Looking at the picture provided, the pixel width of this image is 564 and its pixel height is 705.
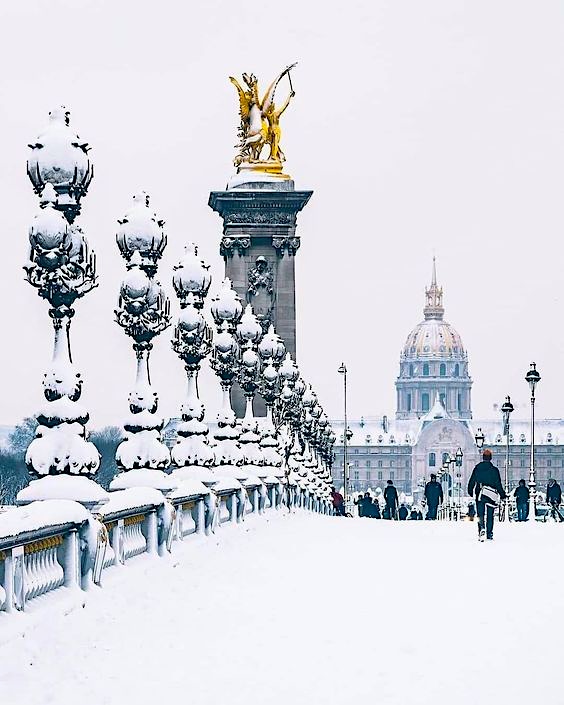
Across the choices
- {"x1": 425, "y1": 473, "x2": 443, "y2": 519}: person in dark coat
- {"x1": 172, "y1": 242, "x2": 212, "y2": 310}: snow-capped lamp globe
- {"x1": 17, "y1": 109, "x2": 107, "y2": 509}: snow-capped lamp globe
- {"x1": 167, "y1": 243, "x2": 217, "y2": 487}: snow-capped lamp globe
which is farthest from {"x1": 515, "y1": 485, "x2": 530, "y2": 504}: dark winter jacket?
{"x1": 17, "y1": 109, "x2": 107, "y2": 509}: snow-capped lamp globe

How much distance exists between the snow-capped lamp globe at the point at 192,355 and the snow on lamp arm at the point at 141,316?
6917mm

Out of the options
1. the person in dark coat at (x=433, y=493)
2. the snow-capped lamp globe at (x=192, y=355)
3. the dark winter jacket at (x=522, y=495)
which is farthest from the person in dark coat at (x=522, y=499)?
the snow-capped lamp globe at (x=192, y=355)

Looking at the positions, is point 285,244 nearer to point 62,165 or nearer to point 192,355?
point 192,355

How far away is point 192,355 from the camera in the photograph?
110 feet

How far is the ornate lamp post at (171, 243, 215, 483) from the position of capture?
32.5 metres

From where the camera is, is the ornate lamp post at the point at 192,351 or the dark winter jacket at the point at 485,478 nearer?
the ornate lamp post at the point at 192,351

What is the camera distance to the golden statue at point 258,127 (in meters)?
114

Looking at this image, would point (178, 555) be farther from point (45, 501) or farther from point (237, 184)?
point (237, 184)

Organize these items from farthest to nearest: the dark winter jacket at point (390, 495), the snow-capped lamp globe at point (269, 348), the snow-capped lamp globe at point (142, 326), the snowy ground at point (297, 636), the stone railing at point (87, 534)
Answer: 1. the dark winter jacket at point (390, 495)
2. the snow-capped lamp globe at point (269, 348)
3. the snow-capped lamp globe at point (142, 326)
4. the stone railing at point (87, 534)
5. the snowy ground at point (297, 636)

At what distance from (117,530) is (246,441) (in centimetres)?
2792

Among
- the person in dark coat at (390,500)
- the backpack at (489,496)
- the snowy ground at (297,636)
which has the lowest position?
the person in dark coat at (390,500)

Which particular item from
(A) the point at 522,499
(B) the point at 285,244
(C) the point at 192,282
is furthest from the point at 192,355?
(B) the point at 285,244

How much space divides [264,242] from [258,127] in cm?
731

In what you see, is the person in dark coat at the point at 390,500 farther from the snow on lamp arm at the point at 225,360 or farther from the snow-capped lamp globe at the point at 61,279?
the snow-capped lamp globe at the point at 61,279
